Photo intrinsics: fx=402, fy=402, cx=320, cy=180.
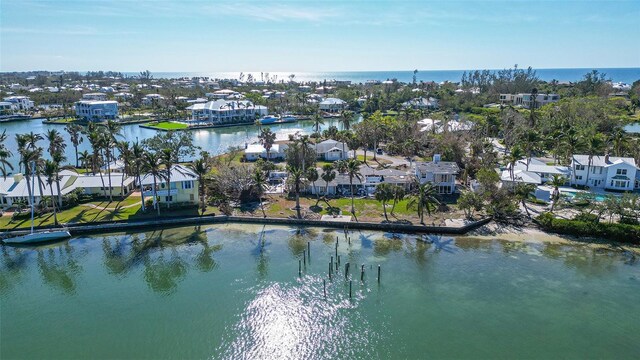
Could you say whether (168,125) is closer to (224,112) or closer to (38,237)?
(224,112)

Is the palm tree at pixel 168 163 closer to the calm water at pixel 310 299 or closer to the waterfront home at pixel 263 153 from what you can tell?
the calm water at pixel 310 299

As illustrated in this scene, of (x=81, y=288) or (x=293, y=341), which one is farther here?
(x=81, y=288)

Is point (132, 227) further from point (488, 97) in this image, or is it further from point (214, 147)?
point (488, 97)

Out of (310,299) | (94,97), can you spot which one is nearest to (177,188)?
(310,299)

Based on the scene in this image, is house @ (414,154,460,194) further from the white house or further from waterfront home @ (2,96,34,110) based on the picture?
waterfront home @ (2,96,34,110)

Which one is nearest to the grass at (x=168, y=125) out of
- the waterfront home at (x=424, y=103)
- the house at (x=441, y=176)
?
the waterfront home at (x=424, y=103)

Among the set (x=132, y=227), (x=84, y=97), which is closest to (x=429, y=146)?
(x=132, y=227)
